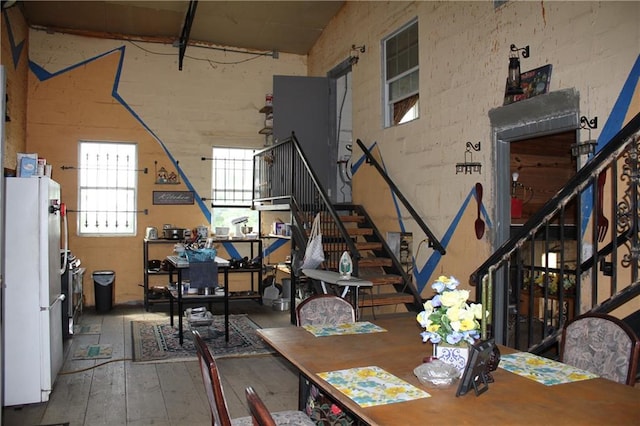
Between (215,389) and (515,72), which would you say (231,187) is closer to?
(515,72)

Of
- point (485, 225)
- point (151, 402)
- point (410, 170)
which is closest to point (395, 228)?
point (410, 170)

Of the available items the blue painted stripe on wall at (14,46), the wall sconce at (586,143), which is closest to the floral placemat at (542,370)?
the wall sconce at (586,143)

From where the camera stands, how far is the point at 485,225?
16.7 ft

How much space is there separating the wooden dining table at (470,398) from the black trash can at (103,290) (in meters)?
6.21

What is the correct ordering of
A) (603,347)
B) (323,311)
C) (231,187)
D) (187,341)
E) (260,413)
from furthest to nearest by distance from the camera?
(231,187) → (187,341) → (323,311) → (603,347) → (260,413)

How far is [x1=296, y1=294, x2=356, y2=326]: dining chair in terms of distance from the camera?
10.8ft

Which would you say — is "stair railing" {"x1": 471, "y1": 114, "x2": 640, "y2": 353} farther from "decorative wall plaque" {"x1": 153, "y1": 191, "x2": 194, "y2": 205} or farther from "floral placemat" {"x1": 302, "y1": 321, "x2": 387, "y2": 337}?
"decorative wall plaque" {"x1": 153, "y1": 191, "x2": 194, "y2": 205}

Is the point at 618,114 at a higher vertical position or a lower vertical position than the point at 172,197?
higher

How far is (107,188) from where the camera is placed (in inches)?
336

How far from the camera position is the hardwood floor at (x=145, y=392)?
377 cm

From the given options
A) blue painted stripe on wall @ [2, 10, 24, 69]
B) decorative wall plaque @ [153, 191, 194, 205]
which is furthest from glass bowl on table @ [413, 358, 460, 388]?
decorative wall plaque @ [153, 191, 194, 205]

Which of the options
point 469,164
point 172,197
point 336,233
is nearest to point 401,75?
point 469,164

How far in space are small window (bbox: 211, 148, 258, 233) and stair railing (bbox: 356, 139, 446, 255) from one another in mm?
2561

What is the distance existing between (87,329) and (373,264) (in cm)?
373
